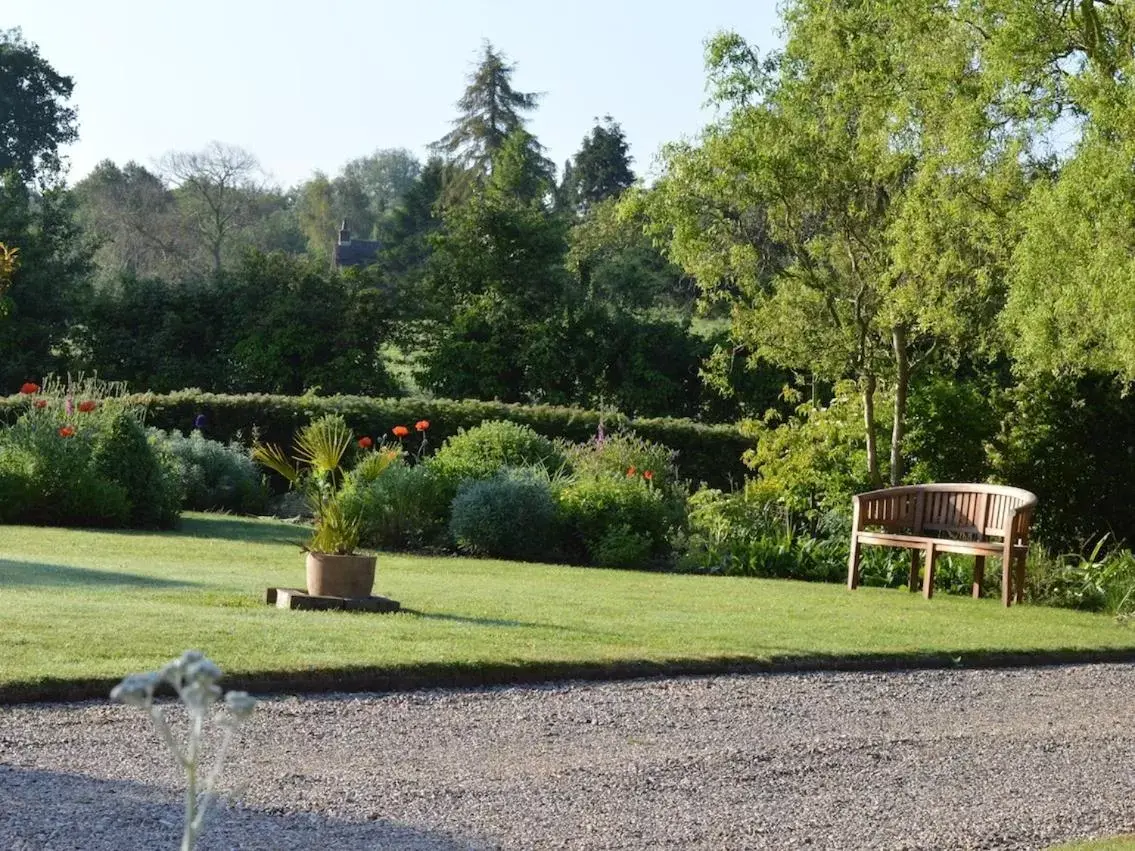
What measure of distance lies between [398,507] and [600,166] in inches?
1630

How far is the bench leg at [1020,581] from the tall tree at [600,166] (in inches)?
1697

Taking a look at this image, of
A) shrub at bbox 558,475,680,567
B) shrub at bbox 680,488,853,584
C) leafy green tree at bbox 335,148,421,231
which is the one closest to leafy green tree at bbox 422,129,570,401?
shrub at bbox 680,488,853,584

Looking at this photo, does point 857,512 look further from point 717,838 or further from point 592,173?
point 592,173

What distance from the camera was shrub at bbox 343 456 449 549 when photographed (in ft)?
48.0

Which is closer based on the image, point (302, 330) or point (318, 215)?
point (302, 330)

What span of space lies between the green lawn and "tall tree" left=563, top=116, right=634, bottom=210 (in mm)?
41941

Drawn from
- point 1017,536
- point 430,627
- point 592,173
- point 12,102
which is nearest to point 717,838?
point 430,627

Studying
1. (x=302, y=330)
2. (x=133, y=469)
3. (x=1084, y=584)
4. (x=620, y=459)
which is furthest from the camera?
(x=302, y=330)

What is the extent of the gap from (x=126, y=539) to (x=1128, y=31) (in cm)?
927

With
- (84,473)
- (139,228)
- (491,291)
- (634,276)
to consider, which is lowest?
(84,473)

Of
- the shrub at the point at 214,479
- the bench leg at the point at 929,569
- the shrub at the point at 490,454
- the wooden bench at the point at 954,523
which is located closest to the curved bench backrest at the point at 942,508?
the wooden bench at the point at 954,523

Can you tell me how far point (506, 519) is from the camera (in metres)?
14.3

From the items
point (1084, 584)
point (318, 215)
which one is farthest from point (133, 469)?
point (318, 215)

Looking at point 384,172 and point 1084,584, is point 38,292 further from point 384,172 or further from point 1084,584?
point 384,172
